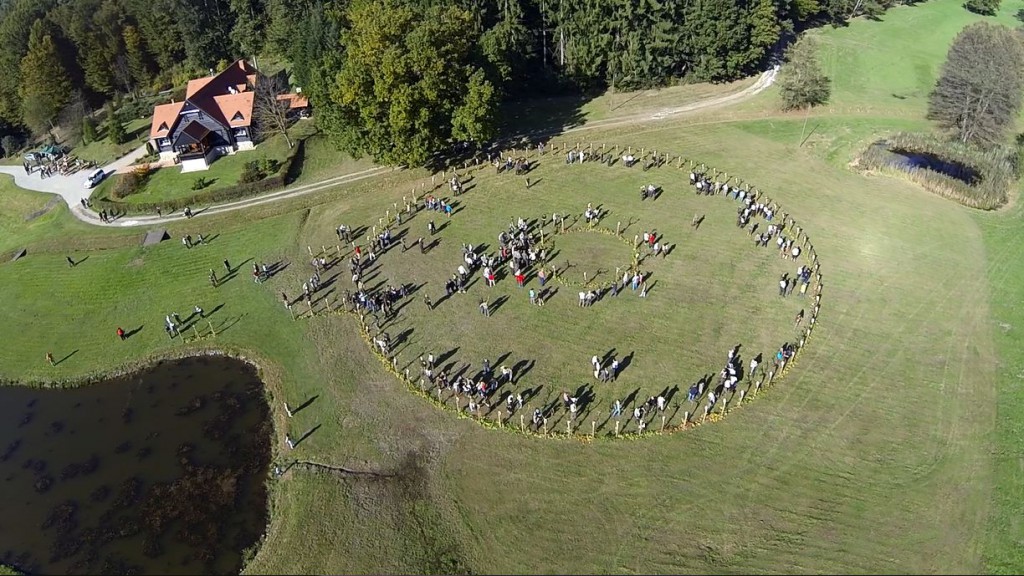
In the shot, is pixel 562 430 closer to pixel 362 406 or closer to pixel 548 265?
pixel 362 406

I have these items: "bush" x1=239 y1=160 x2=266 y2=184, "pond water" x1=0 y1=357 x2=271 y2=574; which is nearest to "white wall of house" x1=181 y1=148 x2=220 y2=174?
"bush" x1=239 y1=160 x2=266 y2=184

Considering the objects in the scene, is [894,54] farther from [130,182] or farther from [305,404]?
[130,182]

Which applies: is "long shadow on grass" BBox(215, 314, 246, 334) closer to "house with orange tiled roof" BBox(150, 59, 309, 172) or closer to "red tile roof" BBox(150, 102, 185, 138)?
"house with orange tiled roof" BBox(150, 59, 309, 172)

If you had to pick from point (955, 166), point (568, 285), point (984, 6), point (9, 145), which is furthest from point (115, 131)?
point (984, 6)

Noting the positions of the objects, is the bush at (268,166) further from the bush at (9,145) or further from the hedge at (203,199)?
the bush at (9,145)

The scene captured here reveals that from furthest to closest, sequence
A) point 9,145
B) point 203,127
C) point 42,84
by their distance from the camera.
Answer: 1. point 42,84
2. point 9,145
3. point 203,127

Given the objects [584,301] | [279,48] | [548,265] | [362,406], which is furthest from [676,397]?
[279,48]
